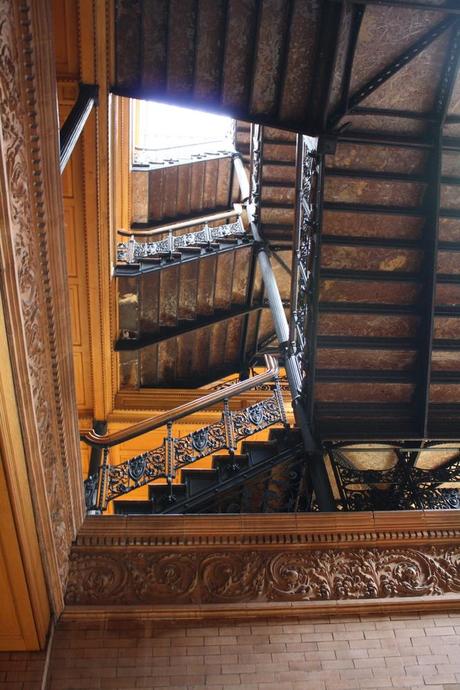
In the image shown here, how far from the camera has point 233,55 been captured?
20.0 feet

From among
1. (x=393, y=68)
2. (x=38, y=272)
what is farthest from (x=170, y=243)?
(x=38, y=272)

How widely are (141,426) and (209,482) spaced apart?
97 centimetres

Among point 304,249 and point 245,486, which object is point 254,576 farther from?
point 304,249

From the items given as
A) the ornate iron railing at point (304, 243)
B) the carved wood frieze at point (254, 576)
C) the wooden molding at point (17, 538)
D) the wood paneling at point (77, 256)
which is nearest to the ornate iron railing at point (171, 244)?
the wood paneling at point (77, 256)

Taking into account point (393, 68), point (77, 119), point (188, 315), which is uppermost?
point (393, 68)

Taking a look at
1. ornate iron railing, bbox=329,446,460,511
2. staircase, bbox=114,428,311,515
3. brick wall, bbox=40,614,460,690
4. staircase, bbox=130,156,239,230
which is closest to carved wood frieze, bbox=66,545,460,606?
brick wall, bbox=40,614,460,690

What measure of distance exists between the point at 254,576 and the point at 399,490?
215 centimetres

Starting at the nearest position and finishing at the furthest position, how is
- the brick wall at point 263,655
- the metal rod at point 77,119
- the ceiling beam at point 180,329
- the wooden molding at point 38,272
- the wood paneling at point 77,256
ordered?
the wooden molding at point 38,272 → the brick wall at point 263,655 → the metal rod at point 77,119 → the wood paneling at point 77,256 → the ceiling beam at point 180,329

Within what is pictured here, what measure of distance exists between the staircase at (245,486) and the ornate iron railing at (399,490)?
1.67ft

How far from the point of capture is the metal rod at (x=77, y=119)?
18.2ft

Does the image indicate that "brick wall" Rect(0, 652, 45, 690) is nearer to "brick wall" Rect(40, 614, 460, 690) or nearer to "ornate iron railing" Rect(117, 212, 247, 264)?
"brick wall" Rect(40, 614, 460, 690)

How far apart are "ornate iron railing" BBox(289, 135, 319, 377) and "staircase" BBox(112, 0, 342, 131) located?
2.17 ft

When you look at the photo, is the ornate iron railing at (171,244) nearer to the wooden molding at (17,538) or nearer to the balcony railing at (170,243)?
the balcony railing at (170,243)

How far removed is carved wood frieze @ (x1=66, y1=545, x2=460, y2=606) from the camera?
15.2 feet
